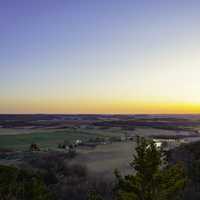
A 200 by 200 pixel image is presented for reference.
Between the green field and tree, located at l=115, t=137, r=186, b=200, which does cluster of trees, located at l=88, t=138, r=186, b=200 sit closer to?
tree, located at l=115, t=137, r=186, b=200

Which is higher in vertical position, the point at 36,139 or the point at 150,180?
the point at 150,180

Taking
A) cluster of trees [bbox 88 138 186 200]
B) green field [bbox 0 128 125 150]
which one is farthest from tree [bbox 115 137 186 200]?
green field [bbox 0 128 125 150]

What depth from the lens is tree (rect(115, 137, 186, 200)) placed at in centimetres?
786

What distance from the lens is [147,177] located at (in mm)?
7996

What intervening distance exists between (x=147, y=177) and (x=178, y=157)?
72.4 ft

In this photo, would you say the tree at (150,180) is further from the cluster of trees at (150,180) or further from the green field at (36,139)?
the green field at (36,139)

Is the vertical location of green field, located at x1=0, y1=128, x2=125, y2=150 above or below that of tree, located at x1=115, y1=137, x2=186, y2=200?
below

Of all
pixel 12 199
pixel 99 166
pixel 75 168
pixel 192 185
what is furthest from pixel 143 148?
pixel 99 166

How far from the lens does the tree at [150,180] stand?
7.86 meters

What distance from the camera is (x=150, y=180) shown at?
796 centimetres

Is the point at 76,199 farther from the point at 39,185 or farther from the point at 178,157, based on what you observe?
the point at 178,157

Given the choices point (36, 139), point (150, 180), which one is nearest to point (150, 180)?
point (150, 180)

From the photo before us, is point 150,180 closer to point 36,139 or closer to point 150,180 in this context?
point 150,180

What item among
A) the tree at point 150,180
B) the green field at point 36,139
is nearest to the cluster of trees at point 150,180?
the tree at point 150,180
